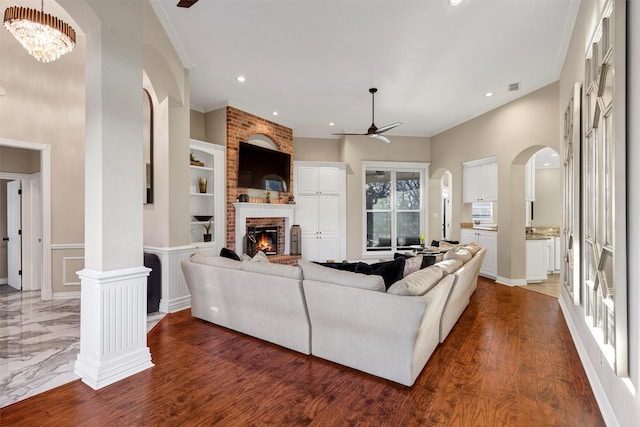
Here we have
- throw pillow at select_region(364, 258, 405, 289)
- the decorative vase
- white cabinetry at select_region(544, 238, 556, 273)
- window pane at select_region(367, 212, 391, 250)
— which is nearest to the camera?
throw pillow at select_region(364, 258, 405, 289)

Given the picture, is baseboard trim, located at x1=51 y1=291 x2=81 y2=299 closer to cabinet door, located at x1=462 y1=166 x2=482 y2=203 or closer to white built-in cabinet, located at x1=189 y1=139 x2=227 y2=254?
white built-in cabinet, located at x1=189 y1=139 x2=227 y2=254

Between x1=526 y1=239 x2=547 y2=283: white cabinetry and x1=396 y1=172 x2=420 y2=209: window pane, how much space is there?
109 inches

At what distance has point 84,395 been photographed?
6.95 feet

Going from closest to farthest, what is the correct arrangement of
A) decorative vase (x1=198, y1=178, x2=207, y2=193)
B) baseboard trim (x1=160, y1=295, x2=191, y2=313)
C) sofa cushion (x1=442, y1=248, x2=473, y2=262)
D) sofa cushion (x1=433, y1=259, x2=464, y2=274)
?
1. sofa cushion (x1=433, y1=259, x2=464, y2=274)
2. sofa cushion (x1=442, y1=248, x2=473, y2=262)
3. baseboard trim (x1=160, y1=295, x2=191, y2=313)
4. decorative vase (x1=198, y1=178, x2=207, y2=193)

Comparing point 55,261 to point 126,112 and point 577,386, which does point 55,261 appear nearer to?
point 126,112

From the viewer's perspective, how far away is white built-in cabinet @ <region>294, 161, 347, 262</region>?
699cm

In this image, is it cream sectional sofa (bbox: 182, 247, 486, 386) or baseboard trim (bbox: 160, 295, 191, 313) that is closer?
cream sectional sofa (bbox: 182, 247, 486, 386)

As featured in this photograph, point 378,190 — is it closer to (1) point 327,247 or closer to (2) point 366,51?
(1) point 327,247

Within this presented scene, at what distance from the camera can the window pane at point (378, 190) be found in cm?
768

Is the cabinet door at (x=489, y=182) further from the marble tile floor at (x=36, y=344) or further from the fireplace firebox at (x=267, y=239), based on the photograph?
the marble tile floor at (x=36, y=344)

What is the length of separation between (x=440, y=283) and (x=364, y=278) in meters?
0.68

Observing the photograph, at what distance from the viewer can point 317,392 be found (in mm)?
2158

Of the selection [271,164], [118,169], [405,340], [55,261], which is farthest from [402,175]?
[55,261]

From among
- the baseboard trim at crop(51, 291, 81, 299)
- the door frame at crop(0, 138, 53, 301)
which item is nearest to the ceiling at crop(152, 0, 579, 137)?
the door frame at crop(0, 138, 53, 301)
